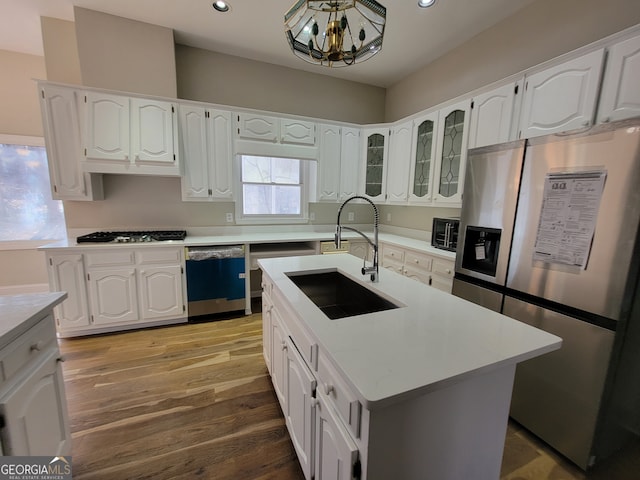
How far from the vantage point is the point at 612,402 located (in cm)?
134

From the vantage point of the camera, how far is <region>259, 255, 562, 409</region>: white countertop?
0.74 meters

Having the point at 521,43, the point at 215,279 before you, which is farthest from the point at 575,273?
the point at 215,279

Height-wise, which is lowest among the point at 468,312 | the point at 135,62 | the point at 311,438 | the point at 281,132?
the point at 311,438

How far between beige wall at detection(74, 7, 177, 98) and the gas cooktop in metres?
1.45

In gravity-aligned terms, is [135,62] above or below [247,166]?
above

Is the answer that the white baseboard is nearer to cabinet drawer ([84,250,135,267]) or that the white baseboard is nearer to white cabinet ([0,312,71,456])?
cabinet drawer ([84,250,135,267])

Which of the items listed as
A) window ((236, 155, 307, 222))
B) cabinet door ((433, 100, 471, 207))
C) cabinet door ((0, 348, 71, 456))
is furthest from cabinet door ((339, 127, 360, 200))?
cabinet door ((0, 348, 71, 456))

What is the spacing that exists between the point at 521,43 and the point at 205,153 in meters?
3.17

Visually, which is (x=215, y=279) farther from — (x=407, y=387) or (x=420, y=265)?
(x=407, y=387)

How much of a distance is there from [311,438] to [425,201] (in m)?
2.55

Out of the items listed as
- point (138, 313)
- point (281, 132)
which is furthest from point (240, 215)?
point (138, 313)

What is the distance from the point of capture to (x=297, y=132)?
3.34 metres

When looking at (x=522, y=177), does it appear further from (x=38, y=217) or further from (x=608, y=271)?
(x=38, y=217)

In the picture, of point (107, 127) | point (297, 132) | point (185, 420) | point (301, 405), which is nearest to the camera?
point (301, 405)
